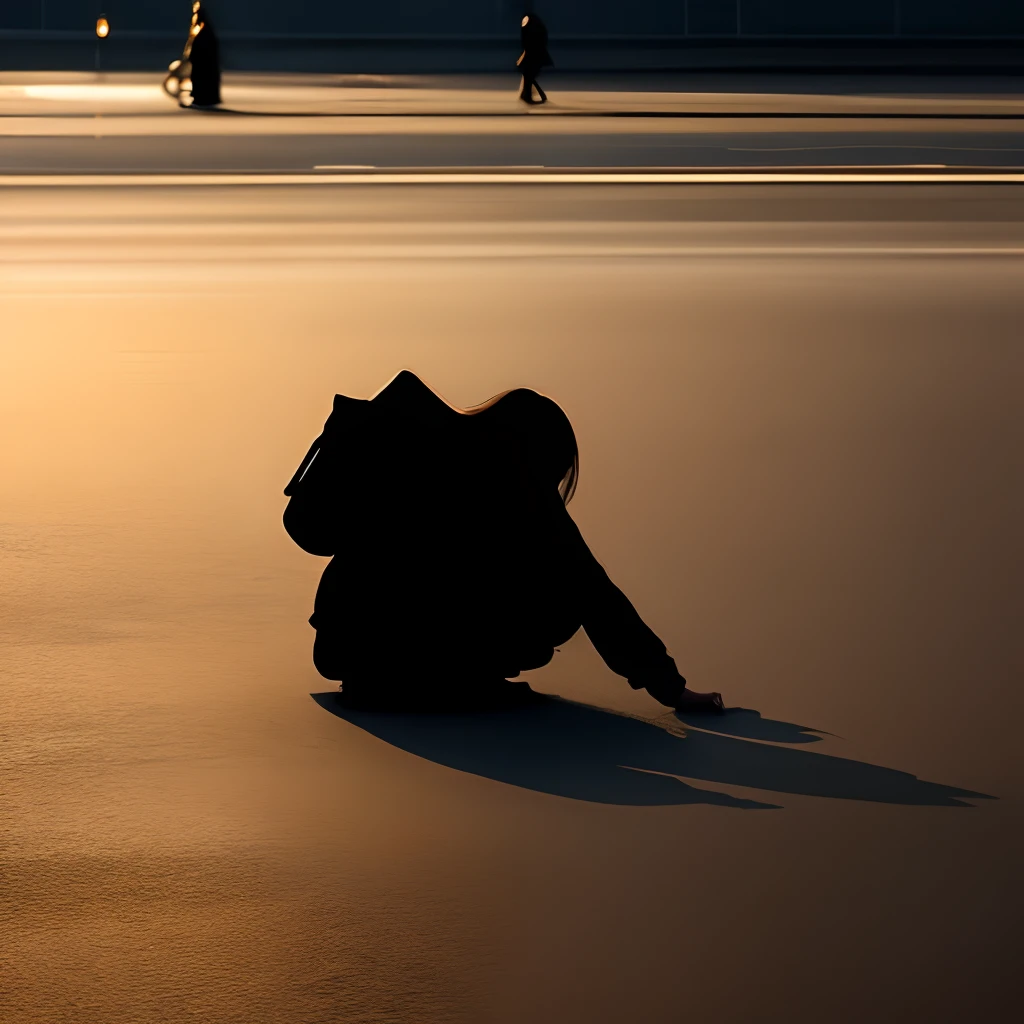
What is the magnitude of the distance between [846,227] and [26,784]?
12.6 m

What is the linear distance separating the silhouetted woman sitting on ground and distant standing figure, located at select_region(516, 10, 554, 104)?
23910mm

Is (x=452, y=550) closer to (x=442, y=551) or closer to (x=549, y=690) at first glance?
(x=442, y=551)

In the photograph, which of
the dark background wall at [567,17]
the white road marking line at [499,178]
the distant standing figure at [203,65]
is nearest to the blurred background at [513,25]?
the dark background wall at [567,17]

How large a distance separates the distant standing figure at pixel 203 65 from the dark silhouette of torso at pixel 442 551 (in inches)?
949

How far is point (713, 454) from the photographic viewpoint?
834 cm

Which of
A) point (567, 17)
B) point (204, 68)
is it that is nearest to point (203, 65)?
point (204, 68)

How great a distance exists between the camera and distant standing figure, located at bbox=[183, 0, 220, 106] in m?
27.8

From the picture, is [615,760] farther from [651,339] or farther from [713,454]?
[651,339]

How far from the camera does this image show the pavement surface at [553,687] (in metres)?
3.58

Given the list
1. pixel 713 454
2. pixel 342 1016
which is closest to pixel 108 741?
pixel 342 1016

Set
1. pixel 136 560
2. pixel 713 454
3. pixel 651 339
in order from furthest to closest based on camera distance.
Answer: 1. pixel 651 339
2. pixel 713 454
3. pixel 136 560

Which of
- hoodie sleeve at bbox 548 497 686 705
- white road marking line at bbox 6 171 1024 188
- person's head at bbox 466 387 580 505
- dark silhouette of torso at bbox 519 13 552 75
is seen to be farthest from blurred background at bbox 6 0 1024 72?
hoodie sleeve at bbox 548 497 686 705

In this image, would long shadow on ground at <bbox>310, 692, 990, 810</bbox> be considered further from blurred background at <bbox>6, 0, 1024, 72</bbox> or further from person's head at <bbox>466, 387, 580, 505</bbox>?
blurred background at <bbox>6, 0, 1024, 72</bbox>

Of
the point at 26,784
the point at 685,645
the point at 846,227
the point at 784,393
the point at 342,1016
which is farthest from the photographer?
the point at 846,227
